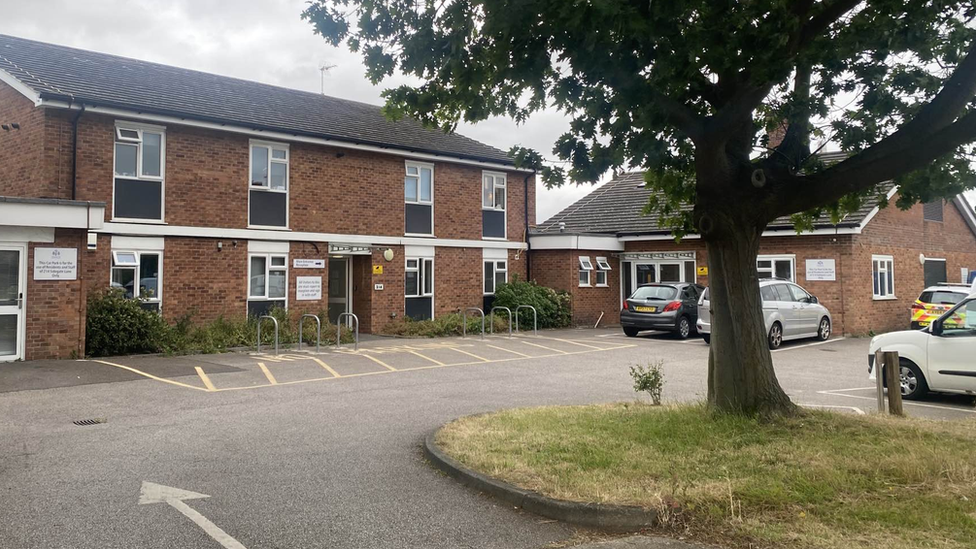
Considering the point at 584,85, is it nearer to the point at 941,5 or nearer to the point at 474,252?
the point at 941,5

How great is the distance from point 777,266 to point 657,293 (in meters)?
4.99

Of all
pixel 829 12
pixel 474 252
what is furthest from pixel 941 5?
pixel 474 252

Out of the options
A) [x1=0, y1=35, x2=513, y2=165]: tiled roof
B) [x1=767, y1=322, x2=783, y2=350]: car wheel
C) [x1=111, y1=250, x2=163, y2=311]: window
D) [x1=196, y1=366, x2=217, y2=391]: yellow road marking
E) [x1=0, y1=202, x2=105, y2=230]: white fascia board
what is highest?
[x1=0, y1=35, x2=513, y2=165]: tiled roof

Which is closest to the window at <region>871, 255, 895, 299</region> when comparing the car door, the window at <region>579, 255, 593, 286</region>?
the window at <region>579, 255, 593, 286</region>

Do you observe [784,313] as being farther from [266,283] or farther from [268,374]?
[266,283]

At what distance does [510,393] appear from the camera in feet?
33.9

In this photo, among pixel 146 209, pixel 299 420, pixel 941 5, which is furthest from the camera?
pixel 146 209

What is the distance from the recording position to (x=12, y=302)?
12.6 m

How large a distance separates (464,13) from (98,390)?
7453 millimetres

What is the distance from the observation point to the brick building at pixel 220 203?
13047 millimetres

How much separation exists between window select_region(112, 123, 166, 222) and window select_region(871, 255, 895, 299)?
1968 cm

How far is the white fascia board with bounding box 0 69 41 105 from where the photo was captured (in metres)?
14.3

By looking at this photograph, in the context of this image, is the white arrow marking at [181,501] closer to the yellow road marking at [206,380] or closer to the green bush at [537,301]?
the yellow road marking at [206,380]

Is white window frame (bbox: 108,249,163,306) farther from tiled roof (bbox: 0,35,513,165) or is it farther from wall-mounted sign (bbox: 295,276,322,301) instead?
wall-mounted sign (bbox: 295,276,322,301)
